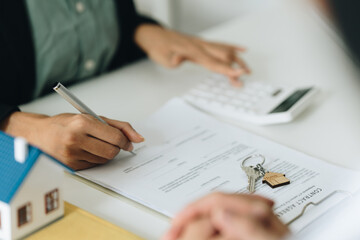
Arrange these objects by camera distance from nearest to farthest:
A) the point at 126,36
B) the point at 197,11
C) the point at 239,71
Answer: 1. the point at 239,71
2. the point at 126,36
3. the point at 197,11

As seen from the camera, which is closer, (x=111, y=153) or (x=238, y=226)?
(x=238, y=226)

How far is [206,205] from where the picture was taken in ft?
1.76

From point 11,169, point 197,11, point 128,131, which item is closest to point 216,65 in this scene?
point 128,131

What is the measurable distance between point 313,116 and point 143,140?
1.19 feet

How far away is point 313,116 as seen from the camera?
98cm

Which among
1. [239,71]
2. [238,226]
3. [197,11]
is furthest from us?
[197,11]

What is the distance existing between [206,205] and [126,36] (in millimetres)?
816

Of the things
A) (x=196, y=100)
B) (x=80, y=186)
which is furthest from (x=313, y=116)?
(x=80, y=186)

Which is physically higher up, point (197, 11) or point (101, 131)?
point (101, 131)

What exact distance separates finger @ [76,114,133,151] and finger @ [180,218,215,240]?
0.85 feet

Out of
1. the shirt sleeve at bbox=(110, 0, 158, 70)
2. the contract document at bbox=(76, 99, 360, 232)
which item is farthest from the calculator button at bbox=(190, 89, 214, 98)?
the shirt sleeve at bbox=(110, 0, 158, 70)

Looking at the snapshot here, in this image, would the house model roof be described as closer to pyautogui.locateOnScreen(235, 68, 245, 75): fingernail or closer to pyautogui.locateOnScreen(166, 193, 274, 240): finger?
pyautogui.locateOnScreen(166, 193, 274, 240): finger

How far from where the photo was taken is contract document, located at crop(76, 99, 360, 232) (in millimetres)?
692

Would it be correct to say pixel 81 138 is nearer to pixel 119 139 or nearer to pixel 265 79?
pixel 119 139
